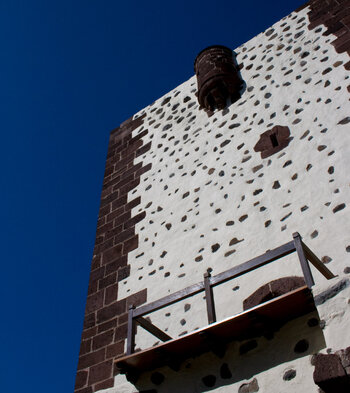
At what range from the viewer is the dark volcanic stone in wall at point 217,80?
23.6 ft

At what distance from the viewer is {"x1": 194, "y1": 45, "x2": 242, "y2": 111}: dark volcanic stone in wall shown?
7.21 meters

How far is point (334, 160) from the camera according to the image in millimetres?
4891

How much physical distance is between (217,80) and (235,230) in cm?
301

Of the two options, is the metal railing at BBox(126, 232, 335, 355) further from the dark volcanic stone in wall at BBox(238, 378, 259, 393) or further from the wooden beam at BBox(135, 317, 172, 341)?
the dark volcanic stone in wall at BBox(238, 378, 259, 393)

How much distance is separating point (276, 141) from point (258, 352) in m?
2.88

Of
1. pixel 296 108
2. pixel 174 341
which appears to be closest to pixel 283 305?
pixel 174 341

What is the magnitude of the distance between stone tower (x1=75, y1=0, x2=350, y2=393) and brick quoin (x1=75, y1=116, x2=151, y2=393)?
0.02m

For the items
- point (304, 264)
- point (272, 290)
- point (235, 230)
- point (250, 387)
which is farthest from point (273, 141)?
point (250, 387)

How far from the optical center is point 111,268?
6.18 metres

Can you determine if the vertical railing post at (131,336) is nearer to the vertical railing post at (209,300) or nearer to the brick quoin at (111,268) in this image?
the vertical railing post at (209,300)

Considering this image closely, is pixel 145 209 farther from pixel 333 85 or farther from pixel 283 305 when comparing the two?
pixel 283 305

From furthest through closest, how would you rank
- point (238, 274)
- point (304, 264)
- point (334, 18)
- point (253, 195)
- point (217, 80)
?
point (217, 80) < point (334, 18) < point (253, 195) < point (238, 274) < point (304, 264)

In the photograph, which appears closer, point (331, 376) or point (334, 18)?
point (331, 376)

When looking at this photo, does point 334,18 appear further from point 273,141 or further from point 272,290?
point 272,290
